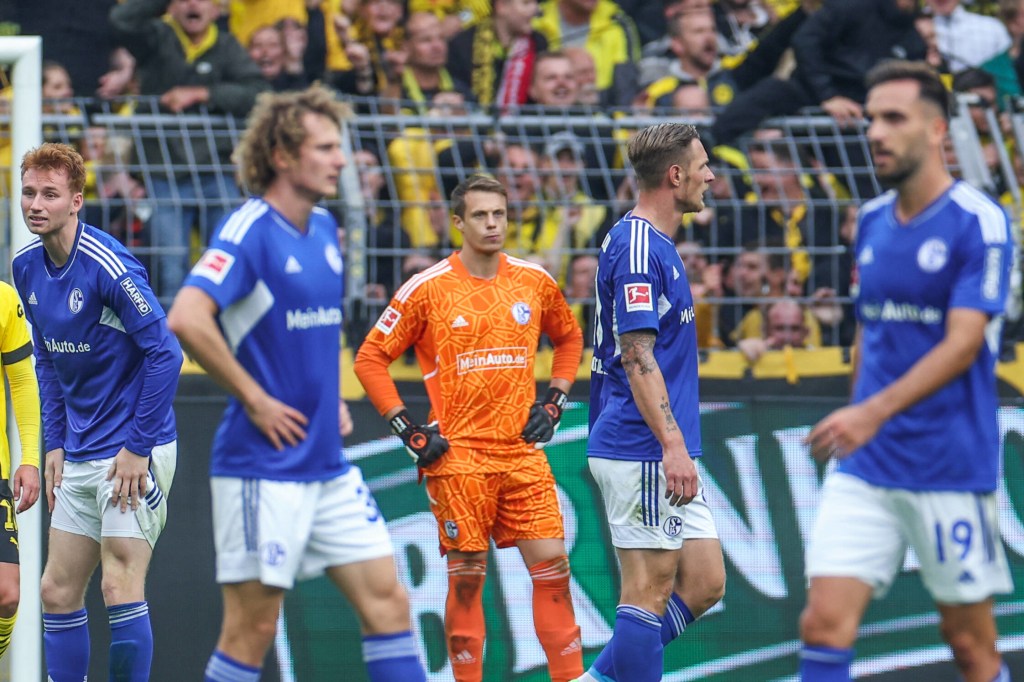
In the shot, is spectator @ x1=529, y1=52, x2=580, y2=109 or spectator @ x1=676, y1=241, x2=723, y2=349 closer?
spectator @ x1=676, y1=241, x2=723, y2=349

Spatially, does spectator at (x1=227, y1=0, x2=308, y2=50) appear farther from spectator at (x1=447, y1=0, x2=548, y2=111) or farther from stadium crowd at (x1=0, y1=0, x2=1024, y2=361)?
spectator at (x1=447, y1=0, x2=548, y2=111)

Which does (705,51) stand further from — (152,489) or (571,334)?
(152,489)

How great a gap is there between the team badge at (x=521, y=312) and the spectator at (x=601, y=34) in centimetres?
316

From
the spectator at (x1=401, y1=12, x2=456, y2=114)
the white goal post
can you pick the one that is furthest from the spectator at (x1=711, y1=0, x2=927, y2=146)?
the white goal post

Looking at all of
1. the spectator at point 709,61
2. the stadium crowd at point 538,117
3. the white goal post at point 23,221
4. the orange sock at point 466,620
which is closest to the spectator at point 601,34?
the stadium crowd at point 538,117

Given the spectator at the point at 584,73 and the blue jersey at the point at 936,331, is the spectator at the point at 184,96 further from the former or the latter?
the blue jersey at the point at 936,331

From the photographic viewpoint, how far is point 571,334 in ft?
22.6

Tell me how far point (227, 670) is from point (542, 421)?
2289mm

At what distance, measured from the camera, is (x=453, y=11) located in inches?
395

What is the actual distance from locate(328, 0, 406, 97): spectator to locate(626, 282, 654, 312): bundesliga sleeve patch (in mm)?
4176

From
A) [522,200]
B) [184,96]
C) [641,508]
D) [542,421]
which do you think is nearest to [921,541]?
[641,508]

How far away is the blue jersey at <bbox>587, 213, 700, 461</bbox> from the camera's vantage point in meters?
5.54

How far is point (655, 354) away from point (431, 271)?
1.47m

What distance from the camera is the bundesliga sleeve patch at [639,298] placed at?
217 inches
